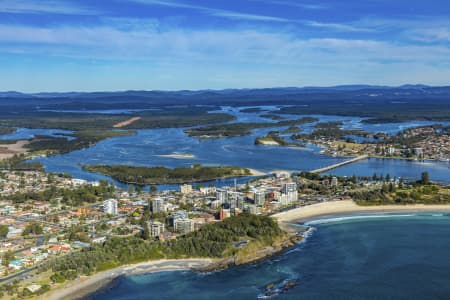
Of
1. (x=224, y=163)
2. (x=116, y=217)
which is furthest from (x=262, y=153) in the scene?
(x=116, y=217)

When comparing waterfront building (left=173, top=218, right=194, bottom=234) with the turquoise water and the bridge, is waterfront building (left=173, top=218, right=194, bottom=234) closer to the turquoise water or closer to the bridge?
the turquoise water

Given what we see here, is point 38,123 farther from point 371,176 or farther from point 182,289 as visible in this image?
point 182,289

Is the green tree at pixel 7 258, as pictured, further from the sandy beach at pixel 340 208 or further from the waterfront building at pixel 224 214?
the sandy beach at pixel 340 208

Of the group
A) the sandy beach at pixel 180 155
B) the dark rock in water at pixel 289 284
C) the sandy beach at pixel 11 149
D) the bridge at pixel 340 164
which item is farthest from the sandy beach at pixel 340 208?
the sandy beach at pixel 11 149

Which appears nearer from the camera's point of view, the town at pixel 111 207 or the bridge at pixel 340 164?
the town at pixel 111 207

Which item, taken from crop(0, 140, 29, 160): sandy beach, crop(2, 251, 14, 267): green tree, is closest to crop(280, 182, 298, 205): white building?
crop(2, 251, 14, 267): green tree

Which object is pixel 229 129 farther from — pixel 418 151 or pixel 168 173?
pixel 168 173
